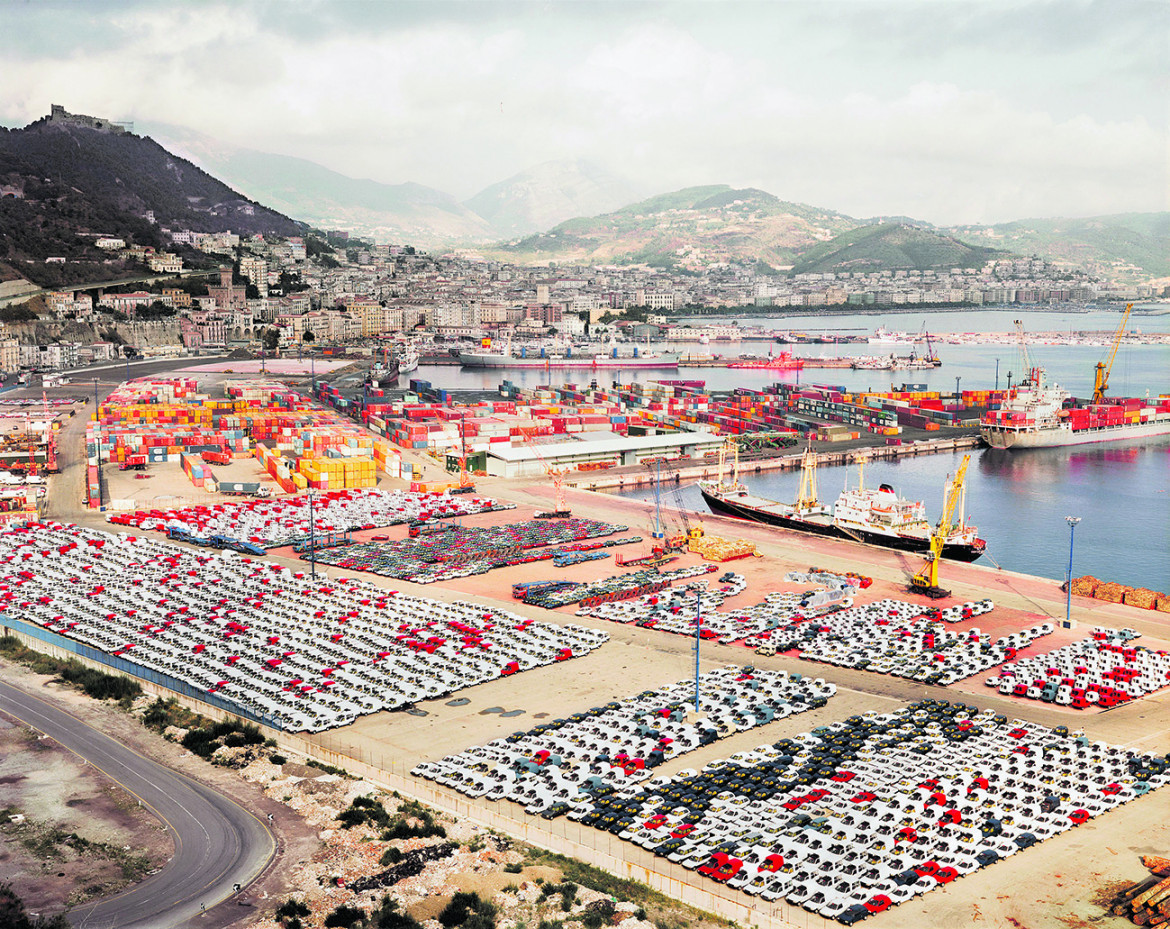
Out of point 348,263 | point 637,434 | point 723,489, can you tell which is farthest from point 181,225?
point 723,489

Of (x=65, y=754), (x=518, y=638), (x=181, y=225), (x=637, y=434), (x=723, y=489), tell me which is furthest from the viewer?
(x=181, y=225)

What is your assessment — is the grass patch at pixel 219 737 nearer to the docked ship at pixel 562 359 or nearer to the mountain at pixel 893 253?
the docked ship at pixel 562 359

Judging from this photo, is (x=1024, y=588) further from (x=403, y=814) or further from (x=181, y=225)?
(x=181, y=225)

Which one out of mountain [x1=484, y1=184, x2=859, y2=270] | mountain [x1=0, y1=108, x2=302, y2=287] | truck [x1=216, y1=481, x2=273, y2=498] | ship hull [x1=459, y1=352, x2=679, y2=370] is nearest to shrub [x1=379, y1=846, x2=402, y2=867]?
truck [x1=216, y1=481, x2=273, y2=498]

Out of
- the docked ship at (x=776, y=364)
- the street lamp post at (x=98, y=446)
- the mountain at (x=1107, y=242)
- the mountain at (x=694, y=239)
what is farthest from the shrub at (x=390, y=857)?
the mountain at (x=694, y=239)

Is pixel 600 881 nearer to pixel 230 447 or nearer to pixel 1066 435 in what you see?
pixel 230 447

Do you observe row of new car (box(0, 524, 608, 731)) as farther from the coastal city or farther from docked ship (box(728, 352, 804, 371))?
docked ship (box(728, 352, 804, 371))

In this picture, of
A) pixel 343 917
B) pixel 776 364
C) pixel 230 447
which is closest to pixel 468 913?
pixel 343 917
